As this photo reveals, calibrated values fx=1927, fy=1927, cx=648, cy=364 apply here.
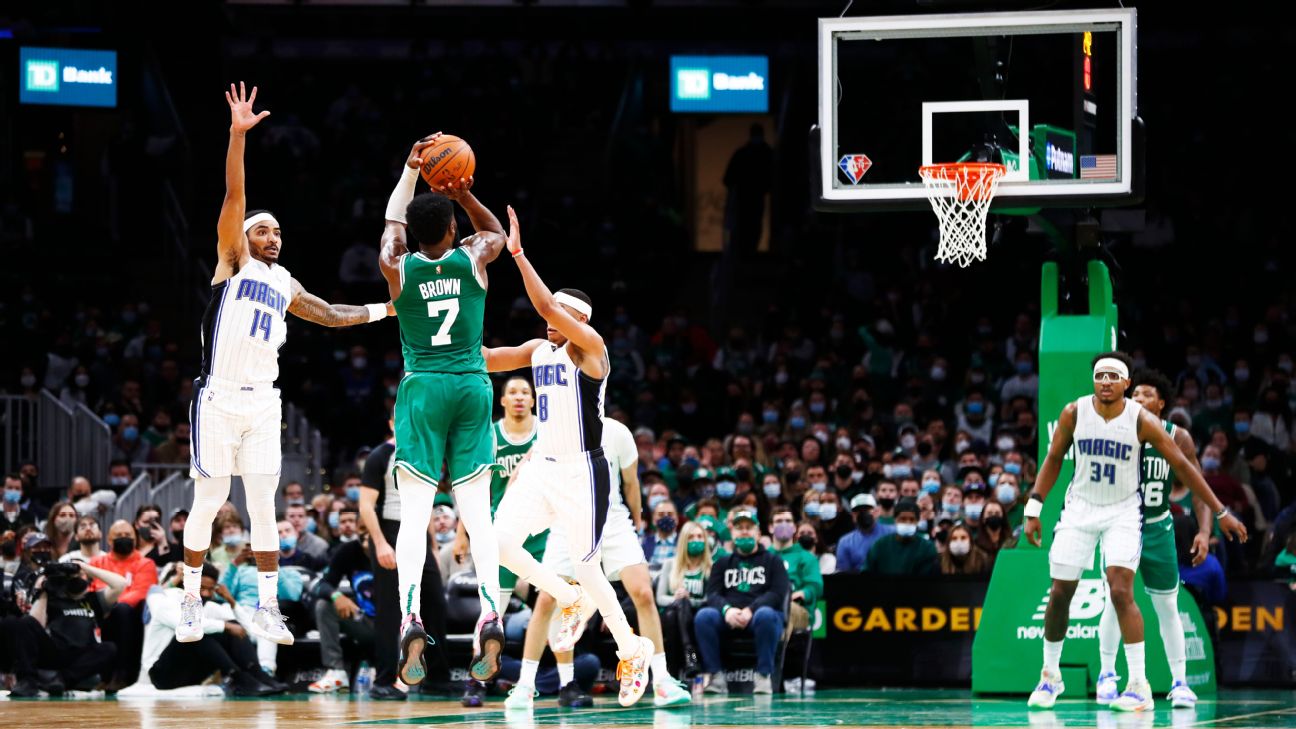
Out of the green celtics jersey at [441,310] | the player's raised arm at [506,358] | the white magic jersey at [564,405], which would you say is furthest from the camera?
the white magic jersey at [564,405]

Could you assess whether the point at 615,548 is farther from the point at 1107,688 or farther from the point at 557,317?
the point at 1107,688

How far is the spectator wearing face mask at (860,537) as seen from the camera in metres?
17.6

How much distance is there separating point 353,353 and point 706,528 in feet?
28.3

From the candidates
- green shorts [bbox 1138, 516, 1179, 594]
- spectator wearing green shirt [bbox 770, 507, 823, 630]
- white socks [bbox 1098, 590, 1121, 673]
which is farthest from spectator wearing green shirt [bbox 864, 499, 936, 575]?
white socks [bbox 1098, 590, 1121, 673]

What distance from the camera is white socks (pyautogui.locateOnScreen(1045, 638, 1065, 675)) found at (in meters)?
13.4

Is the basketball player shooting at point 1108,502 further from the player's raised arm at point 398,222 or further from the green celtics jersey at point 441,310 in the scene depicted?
the player's raised arm at point 398,222

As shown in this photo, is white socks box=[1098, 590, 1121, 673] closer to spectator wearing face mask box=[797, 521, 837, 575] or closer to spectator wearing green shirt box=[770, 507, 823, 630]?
spectator wearing green shirt box=[770, 507, 823, 630]

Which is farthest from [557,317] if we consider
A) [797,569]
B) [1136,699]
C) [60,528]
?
[60,528]

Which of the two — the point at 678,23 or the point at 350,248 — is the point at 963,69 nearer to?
the point at 678,23

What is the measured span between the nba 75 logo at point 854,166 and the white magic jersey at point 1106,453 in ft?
7.32

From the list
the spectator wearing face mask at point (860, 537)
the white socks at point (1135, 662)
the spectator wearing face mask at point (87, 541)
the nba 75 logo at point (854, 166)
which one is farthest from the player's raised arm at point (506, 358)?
the spectator wearing face mask at point (87, 541)

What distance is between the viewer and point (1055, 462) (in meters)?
13.4

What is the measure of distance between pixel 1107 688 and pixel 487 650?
514cm

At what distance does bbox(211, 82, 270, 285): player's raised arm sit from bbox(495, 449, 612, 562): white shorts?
2480mm
